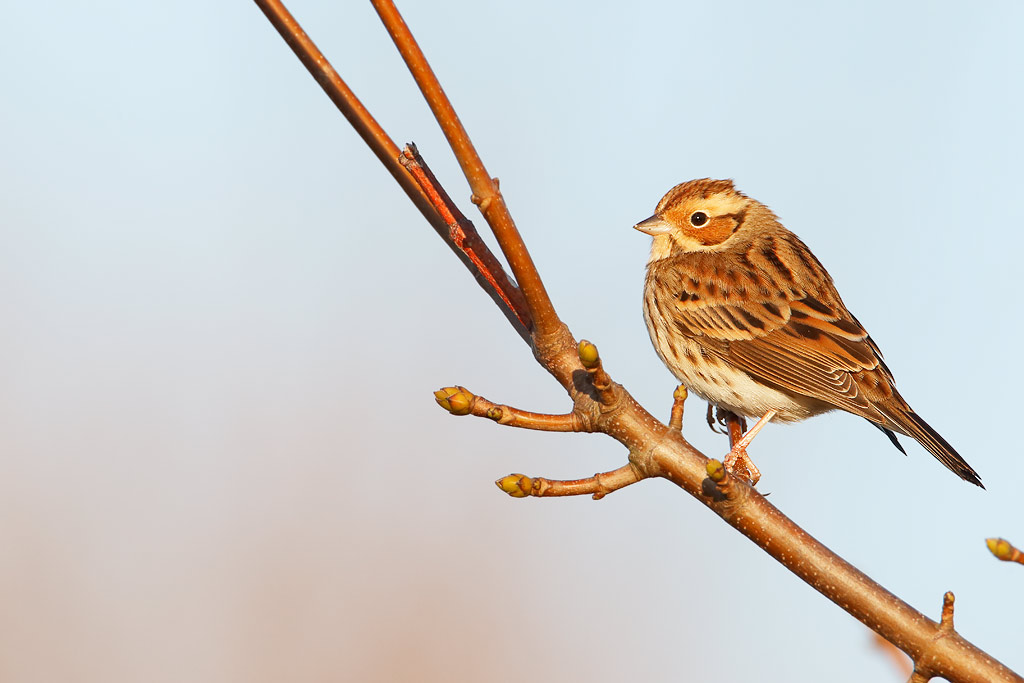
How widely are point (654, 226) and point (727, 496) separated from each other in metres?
2.66

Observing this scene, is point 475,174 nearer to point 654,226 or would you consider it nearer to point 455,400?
point 455,400

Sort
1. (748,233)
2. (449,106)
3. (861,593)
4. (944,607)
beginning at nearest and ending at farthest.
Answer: (449,106)
(944,607)
(861,593)
(748,233)

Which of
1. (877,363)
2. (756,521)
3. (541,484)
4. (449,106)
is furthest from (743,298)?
(449,106)

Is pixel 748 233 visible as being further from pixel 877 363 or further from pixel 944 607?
pixel 944 607

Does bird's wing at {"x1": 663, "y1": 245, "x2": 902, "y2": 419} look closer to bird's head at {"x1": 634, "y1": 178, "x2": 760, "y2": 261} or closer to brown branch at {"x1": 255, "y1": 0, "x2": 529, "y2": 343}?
bird's head at {"x1": 634, "y1": 178, "x2": 760, "y2": 261}

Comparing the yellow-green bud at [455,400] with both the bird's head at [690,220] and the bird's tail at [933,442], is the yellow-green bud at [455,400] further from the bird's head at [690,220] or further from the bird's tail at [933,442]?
the bird's head at [690,220]

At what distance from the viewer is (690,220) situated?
17.5 ft

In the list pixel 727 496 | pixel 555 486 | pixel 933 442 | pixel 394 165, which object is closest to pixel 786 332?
pixel 933 442

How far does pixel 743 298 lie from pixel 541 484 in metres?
2.44

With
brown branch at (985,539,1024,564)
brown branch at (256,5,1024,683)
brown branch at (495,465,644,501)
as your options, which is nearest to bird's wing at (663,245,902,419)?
brown branch at (256,5,1024,683)

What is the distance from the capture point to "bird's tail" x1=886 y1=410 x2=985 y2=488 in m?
3.82

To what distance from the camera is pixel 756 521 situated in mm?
2867

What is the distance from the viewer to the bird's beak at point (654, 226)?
528 cm

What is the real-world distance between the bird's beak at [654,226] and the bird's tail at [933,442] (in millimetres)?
→ 1555
